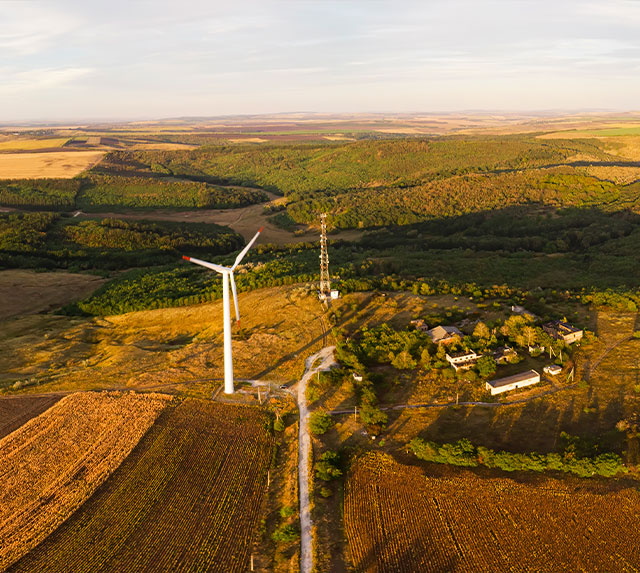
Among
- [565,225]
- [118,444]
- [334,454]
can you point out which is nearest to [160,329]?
[118,444]

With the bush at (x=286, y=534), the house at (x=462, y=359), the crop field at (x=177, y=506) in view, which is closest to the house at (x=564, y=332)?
the house at (x=462, y=359)

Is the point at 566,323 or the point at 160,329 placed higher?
the point at 566,323

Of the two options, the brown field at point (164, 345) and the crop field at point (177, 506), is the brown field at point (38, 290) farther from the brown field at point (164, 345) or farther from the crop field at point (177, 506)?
the crop field at point (177, 506)

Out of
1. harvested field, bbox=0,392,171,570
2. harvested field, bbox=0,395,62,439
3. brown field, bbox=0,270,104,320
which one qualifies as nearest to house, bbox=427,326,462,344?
harvested field, bbox=0,392,171,570

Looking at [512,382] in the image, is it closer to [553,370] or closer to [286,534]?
[553,370]

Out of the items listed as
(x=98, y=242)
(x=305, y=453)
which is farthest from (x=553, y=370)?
(x=98, y=242)

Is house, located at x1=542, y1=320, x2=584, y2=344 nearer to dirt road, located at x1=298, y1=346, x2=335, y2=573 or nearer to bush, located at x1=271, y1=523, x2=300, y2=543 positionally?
dirt road, located at x1=298, y1=346, x2=335, y2=573

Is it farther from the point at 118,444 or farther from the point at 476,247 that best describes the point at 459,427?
the point at 476,247

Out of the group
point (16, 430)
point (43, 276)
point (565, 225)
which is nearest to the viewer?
point (16, 430)
